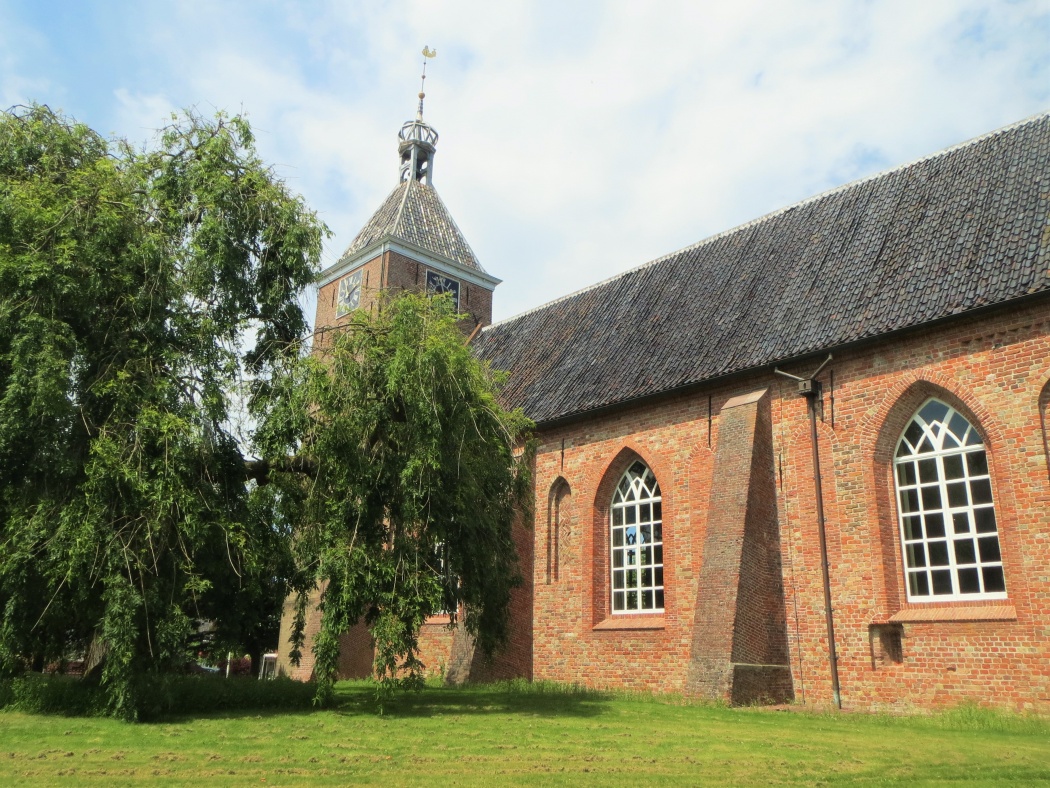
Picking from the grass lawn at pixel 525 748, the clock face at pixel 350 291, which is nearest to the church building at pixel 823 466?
the grass lawn at pixel 525 748

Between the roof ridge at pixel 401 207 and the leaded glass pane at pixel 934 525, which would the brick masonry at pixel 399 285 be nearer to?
the roof ridge at pixel 401 207

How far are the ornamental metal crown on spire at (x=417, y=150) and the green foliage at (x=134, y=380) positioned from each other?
20561 millimetres

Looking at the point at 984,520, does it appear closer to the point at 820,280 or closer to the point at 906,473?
the point at 906,473

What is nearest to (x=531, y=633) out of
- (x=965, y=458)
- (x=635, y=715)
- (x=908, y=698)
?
(x=635, y=715)

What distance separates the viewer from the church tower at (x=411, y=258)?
94.6 ft

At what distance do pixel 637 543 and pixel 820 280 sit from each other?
637 cm

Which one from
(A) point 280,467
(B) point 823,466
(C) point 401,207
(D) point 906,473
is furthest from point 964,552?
(C) point 401,207

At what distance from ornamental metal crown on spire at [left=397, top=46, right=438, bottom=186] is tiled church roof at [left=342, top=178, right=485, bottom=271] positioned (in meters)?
0.75

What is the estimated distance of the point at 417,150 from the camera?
110 ft

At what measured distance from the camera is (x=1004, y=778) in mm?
7723

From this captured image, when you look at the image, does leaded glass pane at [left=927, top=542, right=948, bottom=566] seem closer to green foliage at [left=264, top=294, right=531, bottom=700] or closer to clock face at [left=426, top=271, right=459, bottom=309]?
green foliage at [left=264, top=294, right=531, bottom=700]

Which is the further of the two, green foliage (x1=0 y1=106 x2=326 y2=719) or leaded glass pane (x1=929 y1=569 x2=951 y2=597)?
leaded glass pane (x1=929 y1=569 x2=951 y2=597)

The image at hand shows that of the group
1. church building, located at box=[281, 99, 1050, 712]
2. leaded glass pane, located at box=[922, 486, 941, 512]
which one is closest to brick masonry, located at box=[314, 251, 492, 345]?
church building, located at box=[281, 99, 1050, 712]

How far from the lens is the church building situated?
1284 centimetres
